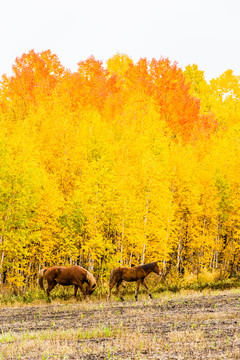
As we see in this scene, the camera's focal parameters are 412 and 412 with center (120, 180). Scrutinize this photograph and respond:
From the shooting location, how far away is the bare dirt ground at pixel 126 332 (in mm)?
7570

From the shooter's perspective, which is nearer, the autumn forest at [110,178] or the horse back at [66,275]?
the horse back at [66,275]

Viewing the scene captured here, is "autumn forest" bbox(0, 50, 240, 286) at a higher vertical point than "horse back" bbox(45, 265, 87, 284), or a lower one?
higher

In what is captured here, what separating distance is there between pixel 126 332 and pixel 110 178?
14980 mm

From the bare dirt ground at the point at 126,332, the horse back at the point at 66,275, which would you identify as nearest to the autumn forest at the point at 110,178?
the horse back at the point at 66,275

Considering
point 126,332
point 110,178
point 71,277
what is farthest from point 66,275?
point 126,332

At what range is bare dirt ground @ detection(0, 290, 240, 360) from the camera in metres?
7.57

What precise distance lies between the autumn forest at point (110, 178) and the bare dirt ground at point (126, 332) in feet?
25.8

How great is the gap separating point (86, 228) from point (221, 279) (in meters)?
8.65

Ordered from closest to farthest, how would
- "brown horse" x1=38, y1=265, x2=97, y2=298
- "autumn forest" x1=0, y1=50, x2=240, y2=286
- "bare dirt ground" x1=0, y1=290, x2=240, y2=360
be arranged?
1. "bare dirt ground" x1=0, y1=290, x2=240, y2=360
2. "brown horse" x1=38, y1=265, x2=97, y2=298
3. "autumn forest" x1=0, y1=50, x2=240, y2=286

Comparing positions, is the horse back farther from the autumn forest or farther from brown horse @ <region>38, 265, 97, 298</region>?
the autumn forest

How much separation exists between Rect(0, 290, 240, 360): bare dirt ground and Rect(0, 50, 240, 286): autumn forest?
7861 millimetres

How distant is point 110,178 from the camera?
23.9m

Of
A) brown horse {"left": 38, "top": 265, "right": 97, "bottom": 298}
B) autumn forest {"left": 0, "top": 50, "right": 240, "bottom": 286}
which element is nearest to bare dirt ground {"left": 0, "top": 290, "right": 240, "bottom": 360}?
brown horse {"left": 38, "top": 265, "right": 97, "bottom": 298}

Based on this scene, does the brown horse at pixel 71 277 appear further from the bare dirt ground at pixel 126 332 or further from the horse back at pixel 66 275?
the bare dirt ground at pixel 126 332
